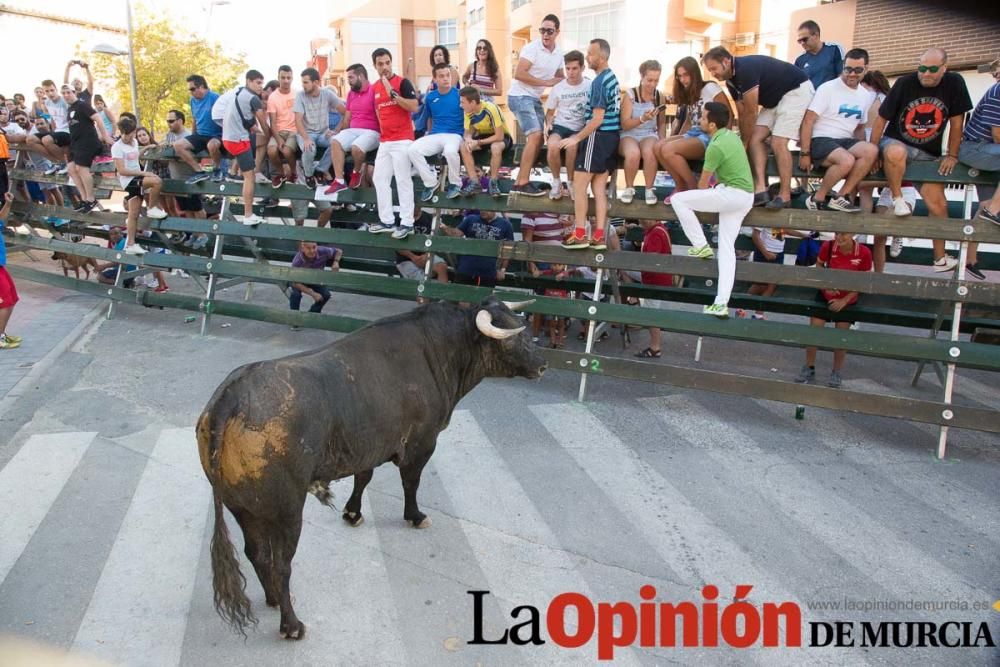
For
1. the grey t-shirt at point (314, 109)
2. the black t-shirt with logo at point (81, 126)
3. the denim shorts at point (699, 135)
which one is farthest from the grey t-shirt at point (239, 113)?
the denim shorts at point (699, 135)

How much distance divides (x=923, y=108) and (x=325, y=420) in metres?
6.40

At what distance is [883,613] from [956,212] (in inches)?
197

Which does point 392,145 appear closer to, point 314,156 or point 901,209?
point 314,156

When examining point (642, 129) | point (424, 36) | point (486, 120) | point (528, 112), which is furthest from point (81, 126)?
point (424, 36)

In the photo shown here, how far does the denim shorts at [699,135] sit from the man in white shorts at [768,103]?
1.39ft

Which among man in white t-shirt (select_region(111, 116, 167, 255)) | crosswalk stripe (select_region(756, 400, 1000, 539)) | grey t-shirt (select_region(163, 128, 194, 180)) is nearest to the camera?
crosswalk stripe (select_region(756, 400, 1000, 539))

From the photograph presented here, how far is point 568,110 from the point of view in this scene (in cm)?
788

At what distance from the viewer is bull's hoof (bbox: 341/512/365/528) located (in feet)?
17.2

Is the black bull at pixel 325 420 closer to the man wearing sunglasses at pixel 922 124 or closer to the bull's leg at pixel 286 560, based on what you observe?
the bull's leg at pixel 286 560

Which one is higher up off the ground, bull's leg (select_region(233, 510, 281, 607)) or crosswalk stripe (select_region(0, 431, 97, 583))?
bull's leg (select_region(233, 510, 281, 607))

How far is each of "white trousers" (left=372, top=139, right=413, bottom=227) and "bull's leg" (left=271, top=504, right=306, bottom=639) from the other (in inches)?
212

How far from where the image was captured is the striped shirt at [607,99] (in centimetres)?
741

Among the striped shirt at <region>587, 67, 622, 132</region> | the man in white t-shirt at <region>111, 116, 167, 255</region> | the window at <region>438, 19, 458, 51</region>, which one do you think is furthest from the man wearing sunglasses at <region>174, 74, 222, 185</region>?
the window at <region>438, 19, 458, 51</region>

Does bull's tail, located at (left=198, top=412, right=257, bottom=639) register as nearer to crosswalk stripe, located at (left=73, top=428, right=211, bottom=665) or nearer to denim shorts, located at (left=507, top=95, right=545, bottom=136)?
crosswalk stripe, located at (left=73, top=428, right=211, bottom=665)
